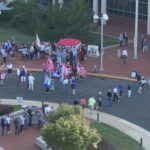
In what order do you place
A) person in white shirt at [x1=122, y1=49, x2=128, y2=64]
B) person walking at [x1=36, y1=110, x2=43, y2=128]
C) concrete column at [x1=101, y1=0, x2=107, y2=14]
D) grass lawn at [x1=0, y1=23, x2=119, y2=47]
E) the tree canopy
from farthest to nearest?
concrete column at [x1=101, y1=0, x2=107, y2=14] → grass lawn at [x1=0, y1=23, x2=119, y2=47] → the tree canopy → person in white shirt at [x1=122, y1=49, x2=128, y2=64] → person walking at [x1=36, y1=110, x2=43, y2=128]

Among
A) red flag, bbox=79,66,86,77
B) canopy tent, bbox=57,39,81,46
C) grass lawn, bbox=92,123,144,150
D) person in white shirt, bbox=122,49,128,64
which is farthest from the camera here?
canopy tent, bbox=57,39,81,46

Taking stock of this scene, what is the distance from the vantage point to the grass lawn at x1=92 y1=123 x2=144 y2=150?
88.5ft

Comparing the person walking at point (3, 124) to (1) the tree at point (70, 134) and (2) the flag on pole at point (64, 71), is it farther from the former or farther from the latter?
(2) the flag on pole at point (64, 71)

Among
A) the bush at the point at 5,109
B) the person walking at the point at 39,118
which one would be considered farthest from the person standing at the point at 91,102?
the bush at the point at 5,109

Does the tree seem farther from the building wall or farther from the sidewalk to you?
the building wall

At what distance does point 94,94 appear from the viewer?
35250 mm

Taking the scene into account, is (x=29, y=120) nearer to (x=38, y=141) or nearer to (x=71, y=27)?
(x=38, y=141)

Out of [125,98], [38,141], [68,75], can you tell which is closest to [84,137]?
[38,141]

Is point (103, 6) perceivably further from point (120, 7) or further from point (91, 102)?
point (91, 102)

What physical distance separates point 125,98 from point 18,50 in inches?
542

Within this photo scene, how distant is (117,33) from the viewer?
53.1 m

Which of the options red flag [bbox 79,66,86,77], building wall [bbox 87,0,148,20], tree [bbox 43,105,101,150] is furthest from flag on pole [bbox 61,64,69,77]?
building wall [bbox 87,0,148,20]

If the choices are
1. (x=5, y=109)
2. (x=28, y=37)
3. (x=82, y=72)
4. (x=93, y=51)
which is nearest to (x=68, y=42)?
(x=93, y=51)

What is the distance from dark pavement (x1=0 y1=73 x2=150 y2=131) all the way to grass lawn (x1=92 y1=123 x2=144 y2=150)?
2.00 m
